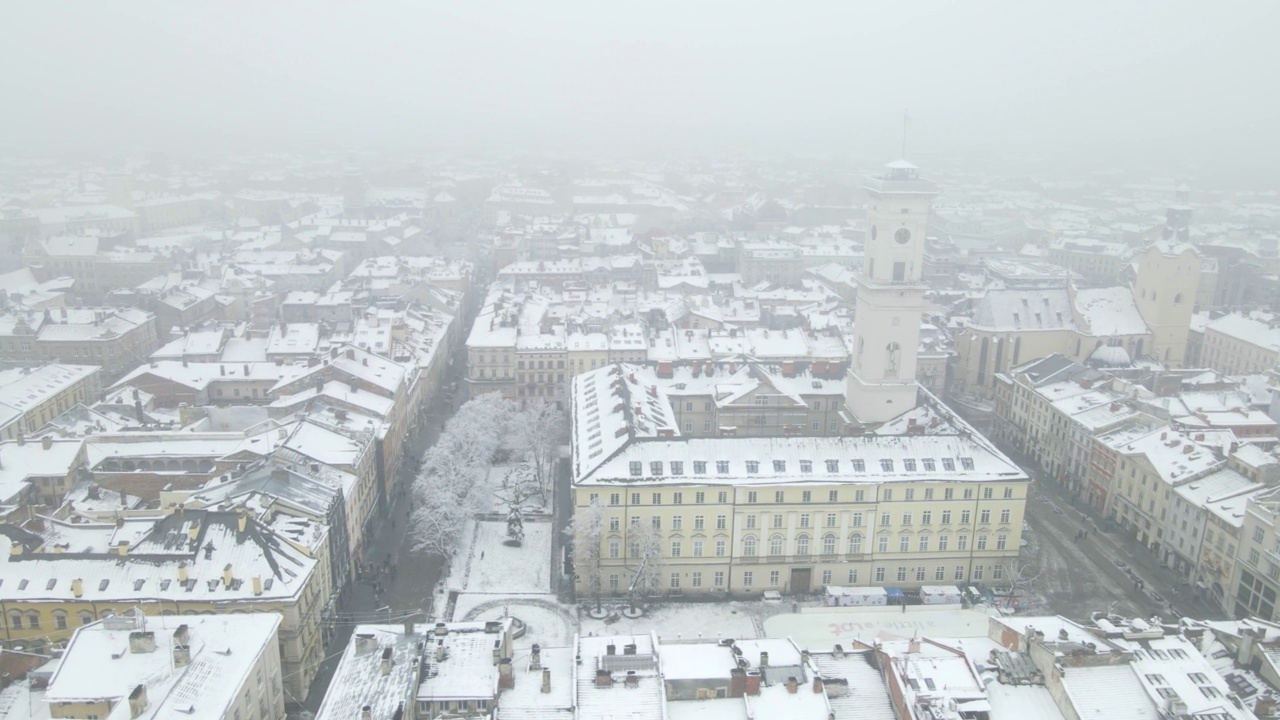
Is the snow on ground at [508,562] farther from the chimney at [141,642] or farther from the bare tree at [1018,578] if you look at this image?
the bare tree at [1018,578]

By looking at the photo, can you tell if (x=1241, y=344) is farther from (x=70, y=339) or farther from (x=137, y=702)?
(x=70, y=339)

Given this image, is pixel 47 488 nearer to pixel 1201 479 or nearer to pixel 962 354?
pixel 1201 479

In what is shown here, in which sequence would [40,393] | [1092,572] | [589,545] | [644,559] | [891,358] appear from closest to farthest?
[644,559], [589,545], [1092,572], [891,358], [40,393]

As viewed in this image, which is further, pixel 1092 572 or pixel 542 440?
pixel 542 440

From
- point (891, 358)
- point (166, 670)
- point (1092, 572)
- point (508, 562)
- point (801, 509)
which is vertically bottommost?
point (508, 562)

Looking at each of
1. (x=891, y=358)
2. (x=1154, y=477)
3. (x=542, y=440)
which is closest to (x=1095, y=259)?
(x=1154, y=477)

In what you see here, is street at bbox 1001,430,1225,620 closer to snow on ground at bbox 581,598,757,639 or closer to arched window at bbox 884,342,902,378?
arched window at bbox 884,342,902,378

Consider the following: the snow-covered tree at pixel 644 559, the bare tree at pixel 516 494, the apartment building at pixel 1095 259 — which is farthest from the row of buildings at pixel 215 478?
the apartment building at pixel 1095 259
